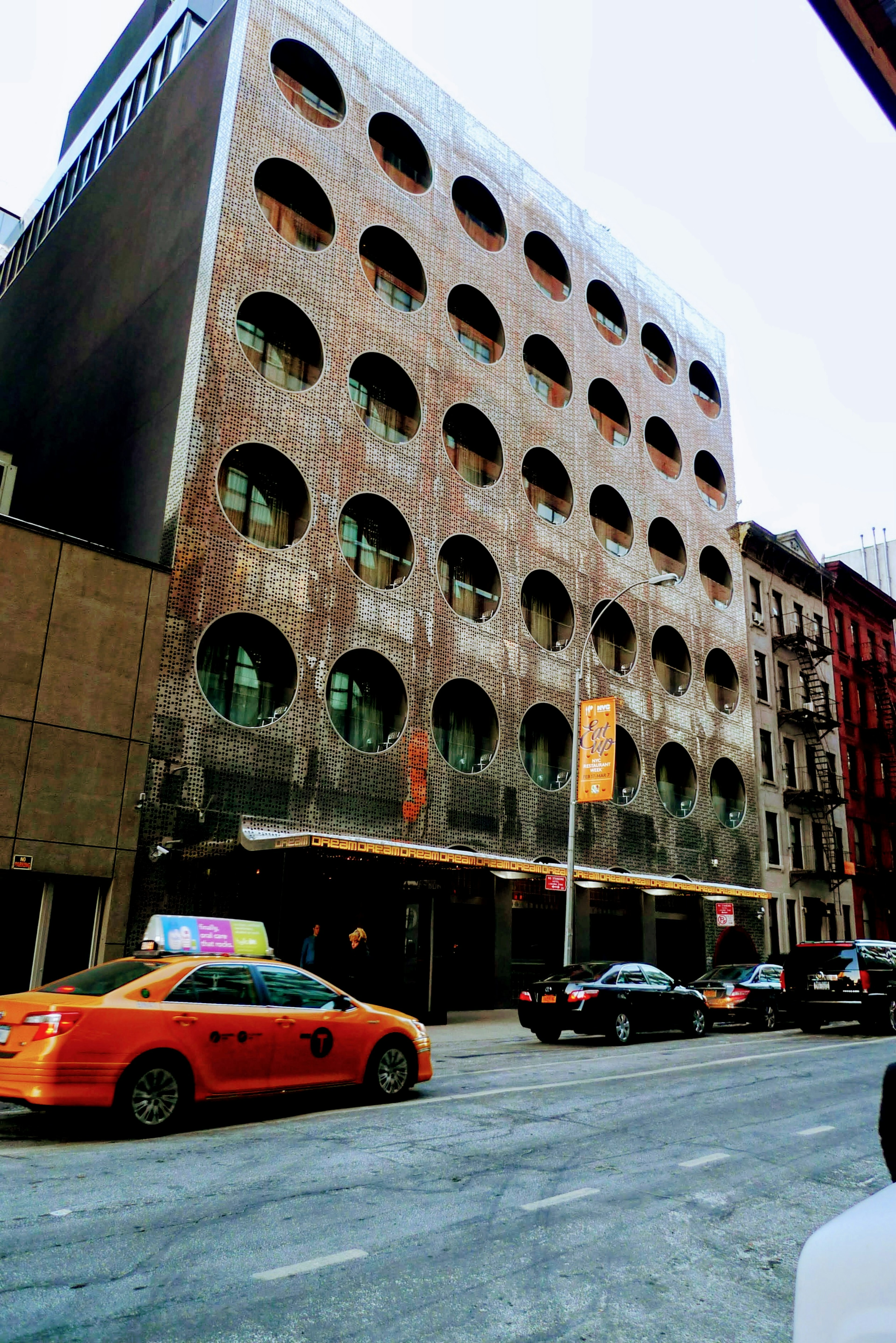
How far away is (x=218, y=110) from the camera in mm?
24438

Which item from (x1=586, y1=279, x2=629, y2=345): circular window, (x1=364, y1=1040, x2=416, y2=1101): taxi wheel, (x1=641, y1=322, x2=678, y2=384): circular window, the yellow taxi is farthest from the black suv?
(x1=641, y1=322, x2=678, y2=384): circular window

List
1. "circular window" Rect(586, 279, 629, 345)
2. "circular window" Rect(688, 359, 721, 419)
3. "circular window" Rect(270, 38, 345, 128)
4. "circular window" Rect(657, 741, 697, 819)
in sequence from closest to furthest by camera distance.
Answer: "circular window" Rect(270, 38, 345, 128), "circular window" Rect(657, 741, 697, 819), "circular window" Rect(586, 279, 629, 345), "circular window" Rect(688, 359, 721, 419)

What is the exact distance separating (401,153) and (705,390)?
21.2 meters

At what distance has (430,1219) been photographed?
595cm

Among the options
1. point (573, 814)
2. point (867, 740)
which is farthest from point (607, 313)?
point (867, 740)

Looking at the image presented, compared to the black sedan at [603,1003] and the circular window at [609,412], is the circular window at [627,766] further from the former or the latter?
the black sedan at [603,1003]

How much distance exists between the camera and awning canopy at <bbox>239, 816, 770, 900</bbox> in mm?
18203

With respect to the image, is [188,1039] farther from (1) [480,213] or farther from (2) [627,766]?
(1) [480,213]

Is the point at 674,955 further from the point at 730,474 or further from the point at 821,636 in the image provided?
the point at 730,474

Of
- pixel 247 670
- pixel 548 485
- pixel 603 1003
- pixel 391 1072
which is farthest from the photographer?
pixel 548 485

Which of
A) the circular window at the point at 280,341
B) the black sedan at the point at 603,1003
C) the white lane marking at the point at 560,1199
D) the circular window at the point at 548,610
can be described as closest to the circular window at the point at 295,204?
the circular window at the point at 280,341

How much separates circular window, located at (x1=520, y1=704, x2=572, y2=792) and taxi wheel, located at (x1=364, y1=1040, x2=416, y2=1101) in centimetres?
1783

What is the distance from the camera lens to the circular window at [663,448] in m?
39.2

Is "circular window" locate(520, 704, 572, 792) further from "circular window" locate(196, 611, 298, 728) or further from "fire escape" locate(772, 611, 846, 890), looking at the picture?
"fire escape" locate(772, 611, 846, 890)
